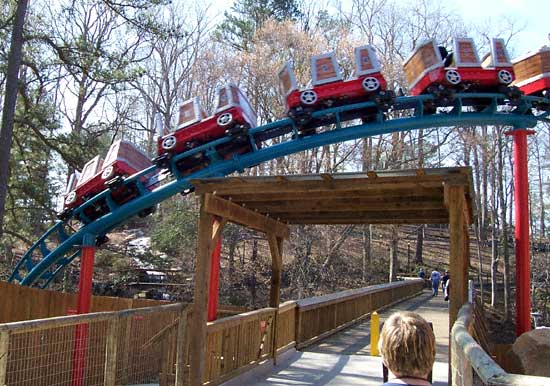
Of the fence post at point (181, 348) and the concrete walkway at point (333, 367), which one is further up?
the fence post at point (181, 348)

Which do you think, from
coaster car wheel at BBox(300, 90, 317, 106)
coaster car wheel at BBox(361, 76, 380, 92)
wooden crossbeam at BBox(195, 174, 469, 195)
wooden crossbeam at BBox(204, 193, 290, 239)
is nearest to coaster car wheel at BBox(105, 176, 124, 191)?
wooden crossbeam at BBox(204, 193, 290, 239)

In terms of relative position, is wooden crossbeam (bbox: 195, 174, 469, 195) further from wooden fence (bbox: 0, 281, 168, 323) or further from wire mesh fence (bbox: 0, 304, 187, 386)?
wooden fence (bbox: 0, 281, 168, 323)

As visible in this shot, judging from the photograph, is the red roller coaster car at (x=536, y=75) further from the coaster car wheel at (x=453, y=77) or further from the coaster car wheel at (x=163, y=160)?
the coaster car wheel at (x=163, y=160)

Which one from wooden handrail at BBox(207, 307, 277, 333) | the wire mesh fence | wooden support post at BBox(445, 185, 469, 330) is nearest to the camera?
the wire mesh fence

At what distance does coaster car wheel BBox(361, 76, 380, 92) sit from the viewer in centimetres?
1059

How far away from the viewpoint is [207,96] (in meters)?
28.5

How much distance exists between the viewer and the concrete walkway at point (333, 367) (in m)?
8.66

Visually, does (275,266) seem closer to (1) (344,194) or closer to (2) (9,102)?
(1) (344,194)

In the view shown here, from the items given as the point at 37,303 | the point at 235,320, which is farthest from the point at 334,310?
the point at 37,303

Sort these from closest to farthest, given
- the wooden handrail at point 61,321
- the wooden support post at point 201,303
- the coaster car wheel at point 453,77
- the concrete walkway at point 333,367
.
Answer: the wooden handrail at point 61,321 → the wooden support post at point 201,303 → the concrete walkway at point 333,367 → the coaster car wheel at point 453,77

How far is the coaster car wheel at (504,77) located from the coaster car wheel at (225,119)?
509cm

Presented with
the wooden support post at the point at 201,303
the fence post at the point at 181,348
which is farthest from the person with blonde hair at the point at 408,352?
the fence post at the point at 181,348

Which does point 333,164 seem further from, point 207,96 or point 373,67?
point 373,67

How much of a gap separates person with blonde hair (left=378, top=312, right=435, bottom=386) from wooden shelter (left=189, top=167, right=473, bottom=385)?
4681mm
